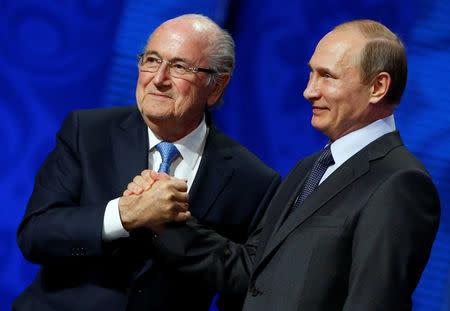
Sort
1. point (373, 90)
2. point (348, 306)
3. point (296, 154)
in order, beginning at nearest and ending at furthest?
1. point (348, 306)
2. point (373, 90)
3. point (296, 154)

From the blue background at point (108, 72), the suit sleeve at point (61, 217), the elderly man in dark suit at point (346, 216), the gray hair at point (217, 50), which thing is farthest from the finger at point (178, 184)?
the blue background at point (108, 72)

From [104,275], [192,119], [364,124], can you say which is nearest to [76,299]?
[104,275]

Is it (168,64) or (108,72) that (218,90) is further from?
(108,72)

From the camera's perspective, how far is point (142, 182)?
77.7 inches

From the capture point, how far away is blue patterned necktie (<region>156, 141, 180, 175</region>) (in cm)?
215

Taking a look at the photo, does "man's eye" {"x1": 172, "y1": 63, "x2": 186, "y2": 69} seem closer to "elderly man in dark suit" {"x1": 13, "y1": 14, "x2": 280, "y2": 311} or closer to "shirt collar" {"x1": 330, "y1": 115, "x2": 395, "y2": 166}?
"elderly man in dark suit" {"x1": 13, "y1": 14, "x2": 280, "y2": 311}

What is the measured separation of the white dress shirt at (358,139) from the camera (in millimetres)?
1812

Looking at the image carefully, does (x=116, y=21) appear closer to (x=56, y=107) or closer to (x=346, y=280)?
(x=56, y=107)

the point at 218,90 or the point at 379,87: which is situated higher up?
the point at 379,87

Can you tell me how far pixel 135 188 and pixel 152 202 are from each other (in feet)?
0.25

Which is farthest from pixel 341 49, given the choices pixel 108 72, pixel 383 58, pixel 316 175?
pixel 108 72

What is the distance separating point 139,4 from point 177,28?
908 millimetres

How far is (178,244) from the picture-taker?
6.51ft

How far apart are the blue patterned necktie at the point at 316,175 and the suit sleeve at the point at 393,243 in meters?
0.27
